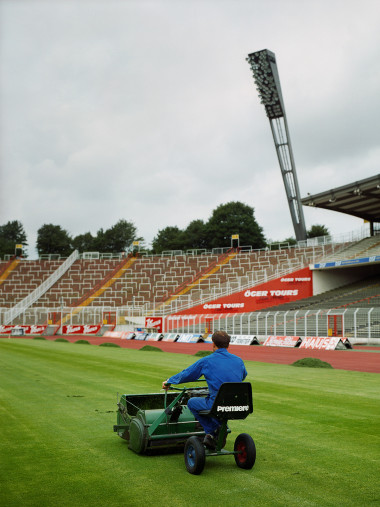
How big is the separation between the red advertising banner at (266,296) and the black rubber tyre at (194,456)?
143 ft

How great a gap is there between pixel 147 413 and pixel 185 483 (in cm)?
136

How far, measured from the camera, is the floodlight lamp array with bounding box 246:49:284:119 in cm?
5841

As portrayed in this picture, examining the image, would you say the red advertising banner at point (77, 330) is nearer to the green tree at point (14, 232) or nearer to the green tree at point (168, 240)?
the green tree at point (168, 240)

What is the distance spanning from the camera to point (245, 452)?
232 inches

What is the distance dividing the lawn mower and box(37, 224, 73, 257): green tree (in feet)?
316

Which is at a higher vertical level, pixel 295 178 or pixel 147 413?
pixel 295 178

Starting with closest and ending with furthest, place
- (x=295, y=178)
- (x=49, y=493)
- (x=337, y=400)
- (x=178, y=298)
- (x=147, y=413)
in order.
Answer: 1. (x=49, y=493)
2. (x=147, y=413)
3. (x=337, y=400)
4. (x=178, y=298)
5. (x=295, y=178)

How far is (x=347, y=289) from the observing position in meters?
47.7

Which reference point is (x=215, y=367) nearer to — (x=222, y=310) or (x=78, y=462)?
(x=78, y=462)

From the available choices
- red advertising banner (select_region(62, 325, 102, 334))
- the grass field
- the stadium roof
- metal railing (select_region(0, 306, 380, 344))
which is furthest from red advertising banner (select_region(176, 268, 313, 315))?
the grass field

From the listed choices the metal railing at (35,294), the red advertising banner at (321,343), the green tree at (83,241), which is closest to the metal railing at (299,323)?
the red advertising banner at (321,343)

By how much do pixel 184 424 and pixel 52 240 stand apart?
320ft

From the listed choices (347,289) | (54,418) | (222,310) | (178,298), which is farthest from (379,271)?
(54,418)

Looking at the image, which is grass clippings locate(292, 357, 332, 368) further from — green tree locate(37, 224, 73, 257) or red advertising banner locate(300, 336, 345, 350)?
green tree locate(37, 224, 73, 257)
